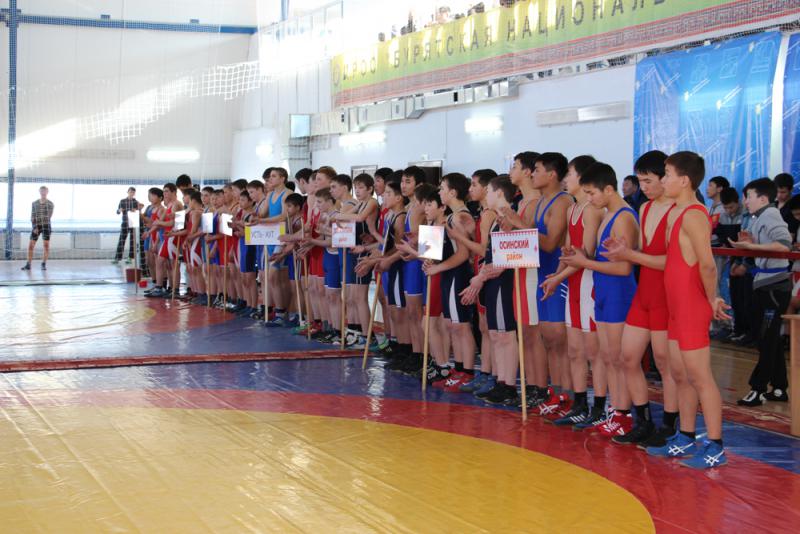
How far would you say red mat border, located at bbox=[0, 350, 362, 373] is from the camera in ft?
28.4

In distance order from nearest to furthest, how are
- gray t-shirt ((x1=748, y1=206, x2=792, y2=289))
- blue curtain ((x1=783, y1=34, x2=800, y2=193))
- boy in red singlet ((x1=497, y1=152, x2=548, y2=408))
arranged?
boy in red singlet ((x1=497, y1=152, x2=548, y2=408)) < gray t-shirt ((x1=748, y1=206, x2=792, y2=289)) < blue curtain ((x1=783, y1=34, x2=800, y2=193))

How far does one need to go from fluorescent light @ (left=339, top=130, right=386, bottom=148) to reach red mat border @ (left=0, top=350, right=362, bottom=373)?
971 centimetres

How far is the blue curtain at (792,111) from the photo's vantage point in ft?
31.8

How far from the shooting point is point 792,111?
977 centimetres

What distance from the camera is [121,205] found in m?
21.3

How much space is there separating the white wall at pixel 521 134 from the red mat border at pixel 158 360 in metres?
4.87

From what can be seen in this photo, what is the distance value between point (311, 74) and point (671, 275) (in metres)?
16.7

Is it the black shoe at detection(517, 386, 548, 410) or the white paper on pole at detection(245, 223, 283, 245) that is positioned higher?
the white paper on pole at detection(245, 223, 283, 245)

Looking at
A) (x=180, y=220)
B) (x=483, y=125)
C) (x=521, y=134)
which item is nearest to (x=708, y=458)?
(x=521, y=134)

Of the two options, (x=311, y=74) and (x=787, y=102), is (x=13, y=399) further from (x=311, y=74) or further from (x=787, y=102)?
(x=311, y=74)

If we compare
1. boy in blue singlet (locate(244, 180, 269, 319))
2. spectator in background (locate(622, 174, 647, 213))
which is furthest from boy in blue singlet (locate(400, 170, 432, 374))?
boy in blue singlet (locate(244, 180, 269, 319))

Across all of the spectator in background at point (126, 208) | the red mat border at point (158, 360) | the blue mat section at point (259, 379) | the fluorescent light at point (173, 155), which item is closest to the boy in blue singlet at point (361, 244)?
the red mat border at point (158, 360)

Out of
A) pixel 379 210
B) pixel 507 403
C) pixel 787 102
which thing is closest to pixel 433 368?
pixel 507 403

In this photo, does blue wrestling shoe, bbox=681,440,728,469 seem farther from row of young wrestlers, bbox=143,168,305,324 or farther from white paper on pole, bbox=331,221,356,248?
row of young wrestlers, bbox=143,168,305,324
